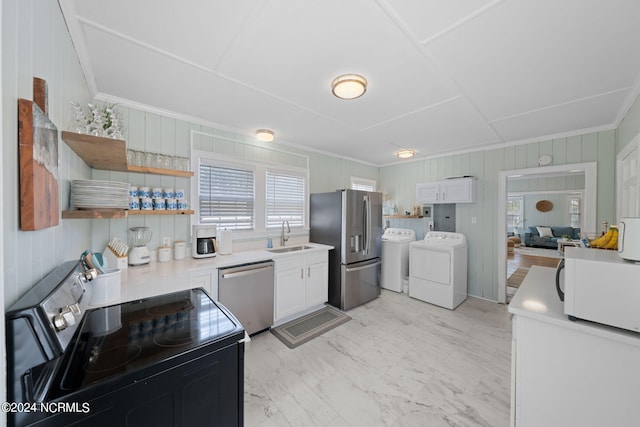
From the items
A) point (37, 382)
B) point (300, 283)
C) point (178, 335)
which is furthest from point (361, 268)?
point (37, 382)

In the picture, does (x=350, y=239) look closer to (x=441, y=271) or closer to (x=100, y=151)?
(x=441, y=271)

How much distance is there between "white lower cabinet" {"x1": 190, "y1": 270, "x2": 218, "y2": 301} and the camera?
7.26ft

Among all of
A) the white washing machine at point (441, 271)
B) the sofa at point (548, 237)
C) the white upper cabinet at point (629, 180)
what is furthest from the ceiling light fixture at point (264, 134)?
the sofa at point (548, 237)

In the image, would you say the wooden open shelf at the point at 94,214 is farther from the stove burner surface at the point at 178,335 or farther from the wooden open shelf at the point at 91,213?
the stove burner surface at the point at 178,335

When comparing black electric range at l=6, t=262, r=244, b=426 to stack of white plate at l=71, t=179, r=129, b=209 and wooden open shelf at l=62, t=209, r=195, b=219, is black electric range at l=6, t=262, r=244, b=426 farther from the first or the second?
stack of white plate at l=71, t=179, r=129, b=209

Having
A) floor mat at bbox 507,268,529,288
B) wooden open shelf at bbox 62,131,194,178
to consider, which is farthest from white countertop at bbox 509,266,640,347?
floor mat at bbox 507,268,529,288

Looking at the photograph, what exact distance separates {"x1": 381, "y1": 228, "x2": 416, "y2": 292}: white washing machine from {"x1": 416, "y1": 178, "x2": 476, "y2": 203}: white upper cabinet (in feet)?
2.80

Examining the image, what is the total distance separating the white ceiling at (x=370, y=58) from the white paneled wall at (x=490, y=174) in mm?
405

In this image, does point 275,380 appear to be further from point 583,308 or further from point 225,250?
point 583,308

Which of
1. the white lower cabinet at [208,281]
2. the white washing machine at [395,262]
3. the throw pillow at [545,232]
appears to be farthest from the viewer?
the throw pillow at [545,232]

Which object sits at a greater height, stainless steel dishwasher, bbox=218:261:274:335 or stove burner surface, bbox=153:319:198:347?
stove burner surface, bbox=153:319:198:347

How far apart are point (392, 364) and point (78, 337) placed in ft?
7.65

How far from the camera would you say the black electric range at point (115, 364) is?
→ 0.63m

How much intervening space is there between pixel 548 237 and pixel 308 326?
9.66 meters
